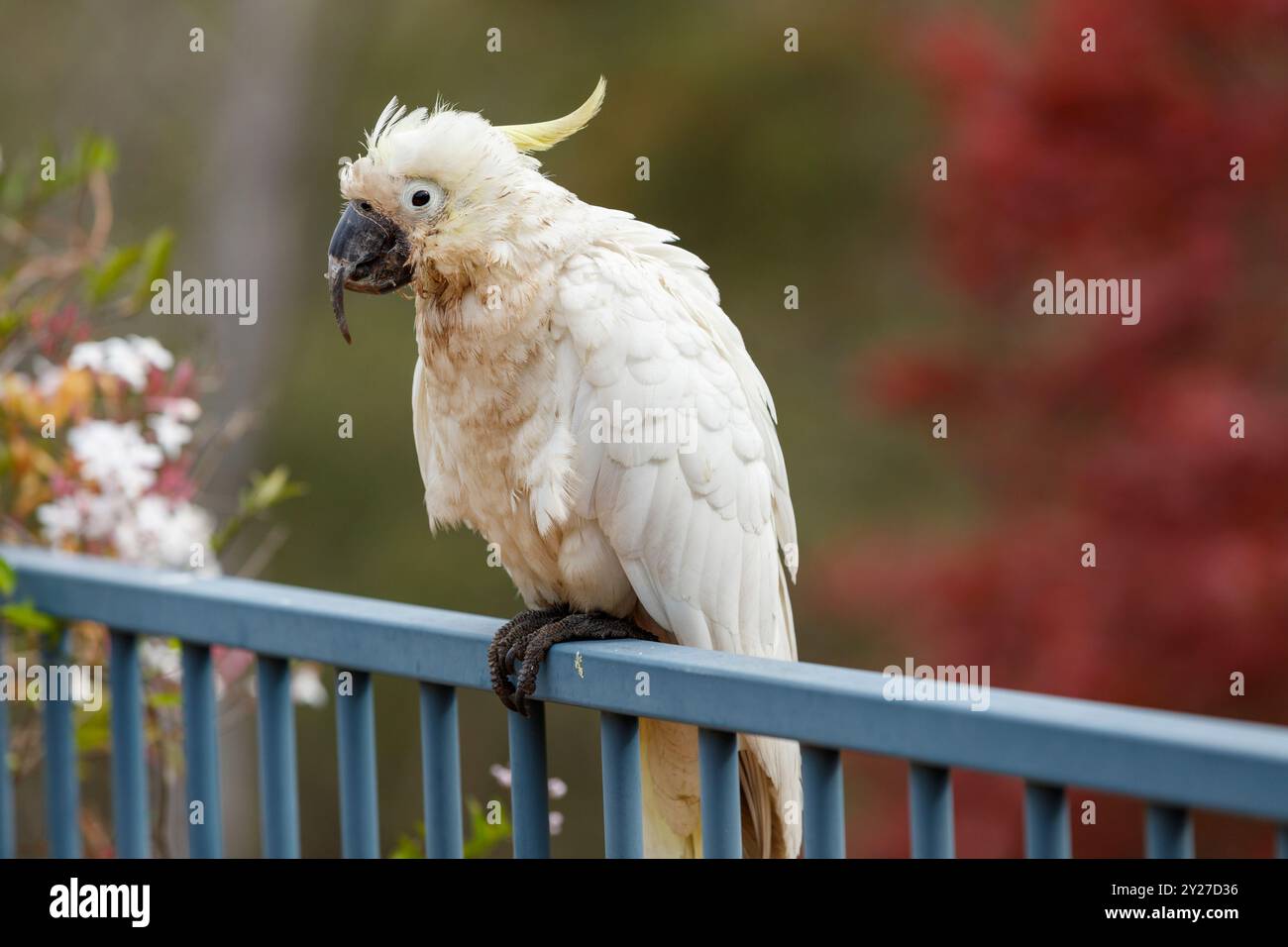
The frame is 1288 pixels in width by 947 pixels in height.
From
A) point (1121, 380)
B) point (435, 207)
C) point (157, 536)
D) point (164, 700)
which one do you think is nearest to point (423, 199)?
point (435, 207)

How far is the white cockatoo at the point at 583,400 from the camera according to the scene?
1.66m

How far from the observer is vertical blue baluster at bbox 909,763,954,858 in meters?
1.18

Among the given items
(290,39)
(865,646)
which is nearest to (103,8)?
(290,39)

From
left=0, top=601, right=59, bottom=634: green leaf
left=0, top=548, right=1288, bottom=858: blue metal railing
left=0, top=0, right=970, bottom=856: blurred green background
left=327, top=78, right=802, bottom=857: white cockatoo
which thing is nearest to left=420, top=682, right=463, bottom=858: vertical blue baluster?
left=0, top=548, right=1288, bottom=858: blue metal railing

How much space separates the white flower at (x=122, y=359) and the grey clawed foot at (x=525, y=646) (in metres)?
0.81

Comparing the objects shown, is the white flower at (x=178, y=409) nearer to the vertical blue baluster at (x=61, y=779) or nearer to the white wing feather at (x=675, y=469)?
the vertical blue baluster at (x=61, y=779)

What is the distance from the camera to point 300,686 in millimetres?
2391

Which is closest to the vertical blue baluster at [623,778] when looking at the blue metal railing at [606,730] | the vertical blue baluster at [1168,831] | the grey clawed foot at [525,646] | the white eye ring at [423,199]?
the blue metal railing at [606,730]

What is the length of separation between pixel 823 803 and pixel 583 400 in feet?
2.00

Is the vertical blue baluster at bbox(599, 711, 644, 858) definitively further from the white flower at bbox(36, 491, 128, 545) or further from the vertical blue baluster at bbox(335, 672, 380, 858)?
the white flower at bbox(36, 491, 128, 545)

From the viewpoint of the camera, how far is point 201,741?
1.73m
